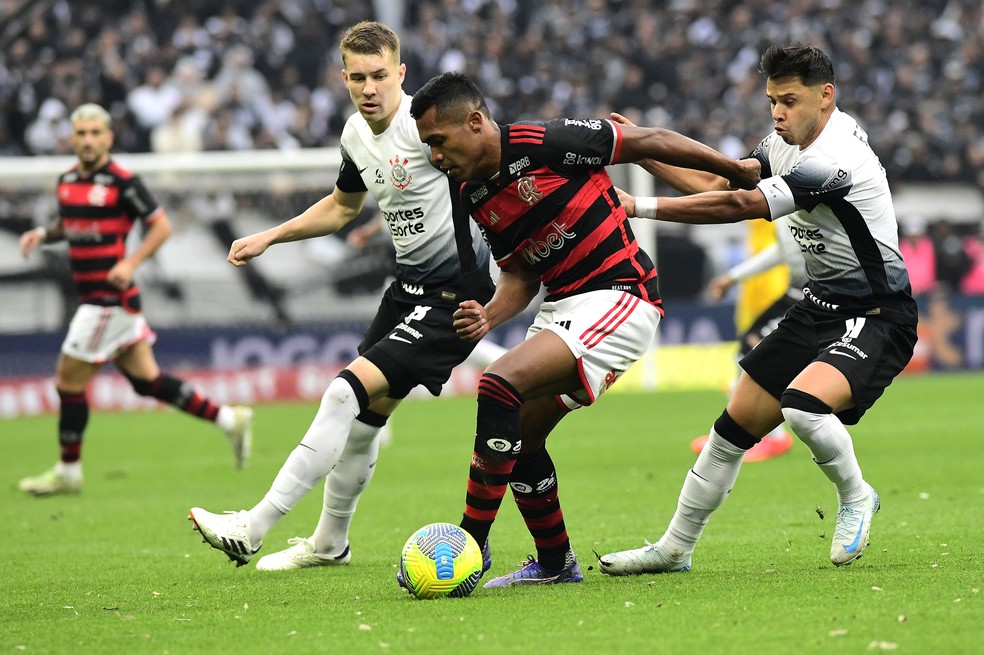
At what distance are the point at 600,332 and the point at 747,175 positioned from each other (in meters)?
0.96

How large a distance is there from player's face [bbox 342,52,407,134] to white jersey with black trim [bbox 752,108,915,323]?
183 cm

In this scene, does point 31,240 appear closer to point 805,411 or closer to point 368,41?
point 368,41

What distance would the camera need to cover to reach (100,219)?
427 inches

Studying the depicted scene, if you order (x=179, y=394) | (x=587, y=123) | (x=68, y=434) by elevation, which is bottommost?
(x=68, y=434)

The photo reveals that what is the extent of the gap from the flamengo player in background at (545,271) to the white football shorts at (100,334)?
549cm

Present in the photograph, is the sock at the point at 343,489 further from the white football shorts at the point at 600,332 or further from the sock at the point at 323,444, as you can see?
the white football shorts at the point at 600,332

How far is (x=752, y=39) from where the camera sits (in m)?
25.0

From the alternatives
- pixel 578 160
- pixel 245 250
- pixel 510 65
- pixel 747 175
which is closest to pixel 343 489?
pixel 245 250

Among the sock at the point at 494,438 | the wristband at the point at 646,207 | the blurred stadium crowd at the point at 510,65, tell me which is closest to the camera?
the sock at the point at 494,438

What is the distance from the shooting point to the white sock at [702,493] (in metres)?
6.28

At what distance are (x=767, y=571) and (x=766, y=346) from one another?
103 cm

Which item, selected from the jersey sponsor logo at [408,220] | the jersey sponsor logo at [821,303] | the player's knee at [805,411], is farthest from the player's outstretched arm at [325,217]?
the player's knee at [805,411]

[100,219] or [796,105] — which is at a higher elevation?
[796,105]

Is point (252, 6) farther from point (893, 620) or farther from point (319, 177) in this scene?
point (893, 620)
